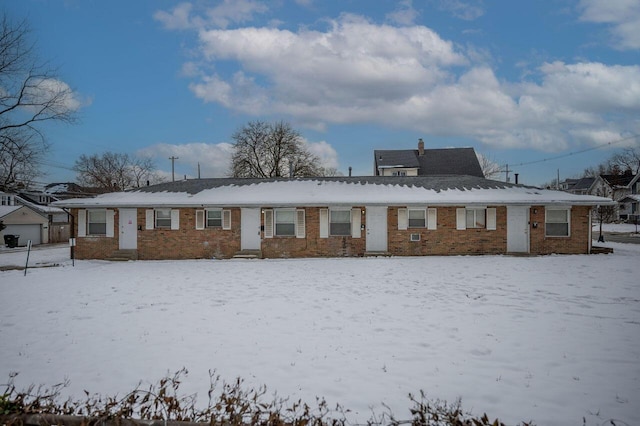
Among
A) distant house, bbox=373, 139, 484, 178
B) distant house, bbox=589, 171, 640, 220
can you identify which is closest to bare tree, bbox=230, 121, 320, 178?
Answer: distant house, bbox=373, 139, 484, 178

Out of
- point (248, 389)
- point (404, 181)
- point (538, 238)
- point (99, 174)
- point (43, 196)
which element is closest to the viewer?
point (248, 389)

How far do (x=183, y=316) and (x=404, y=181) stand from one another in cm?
1561

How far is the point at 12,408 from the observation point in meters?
3.28

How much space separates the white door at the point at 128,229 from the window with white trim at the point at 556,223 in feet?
65.3

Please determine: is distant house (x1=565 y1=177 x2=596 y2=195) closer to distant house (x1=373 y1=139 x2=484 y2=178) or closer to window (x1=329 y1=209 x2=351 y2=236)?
distant house (x1=373 y1=139 x2=484 y2=178)

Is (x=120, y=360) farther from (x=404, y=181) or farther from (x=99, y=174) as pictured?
(x=99, y=174)

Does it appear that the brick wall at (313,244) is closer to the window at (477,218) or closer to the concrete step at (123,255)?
the window at (477,218)

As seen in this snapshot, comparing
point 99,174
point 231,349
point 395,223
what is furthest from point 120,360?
point 99,174

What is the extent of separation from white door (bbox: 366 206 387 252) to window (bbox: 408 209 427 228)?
1268mm

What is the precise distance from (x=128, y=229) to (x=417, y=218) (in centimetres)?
1419

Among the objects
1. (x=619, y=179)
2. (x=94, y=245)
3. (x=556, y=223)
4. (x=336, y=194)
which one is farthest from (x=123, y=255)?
(x=619, y=179)

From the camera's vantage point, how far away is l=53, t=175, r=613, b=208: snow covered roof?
17.2 m

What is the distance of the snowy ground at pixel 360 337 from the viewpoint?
4.57 metres

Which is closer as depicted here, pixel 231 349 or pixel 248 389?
pixel 248 389
